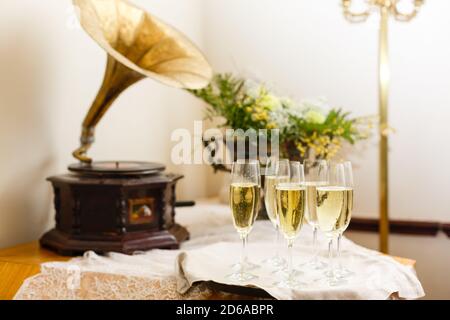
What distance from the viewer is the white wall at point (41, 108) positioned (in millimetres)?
1781

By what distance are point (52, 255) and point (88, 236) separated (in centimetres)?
12

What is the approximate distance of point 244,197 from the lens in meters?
1.27

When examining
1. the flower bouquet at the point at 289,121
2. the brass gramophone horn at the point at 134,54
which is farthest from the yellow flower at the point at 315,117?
the brass gramophone horn at the point at 134,54

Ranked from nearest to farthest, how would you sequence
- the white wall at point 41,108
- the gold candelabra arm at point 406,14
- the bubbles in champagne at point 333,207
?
the bubbles in champagne at point 333,207
the white wall at point 41,108
the gold candelabra arm at point 406,14

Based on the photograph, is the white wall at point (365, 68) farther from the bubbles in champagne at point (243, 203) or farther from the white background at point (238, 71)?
the bubbles in champagne at point (243, 203)

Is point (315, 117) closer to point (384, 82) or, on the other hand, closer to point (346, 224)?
point (384, 82)

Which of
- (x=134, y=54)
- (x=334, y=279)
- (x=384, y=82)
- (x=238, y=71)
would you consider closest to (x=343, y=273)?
(x=334, y=279)

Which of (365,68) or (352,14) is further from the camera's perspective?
(365,68)

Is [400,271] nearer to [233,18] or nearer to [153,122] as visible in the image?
[153,122]

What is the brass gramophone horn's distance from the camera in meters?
1.75

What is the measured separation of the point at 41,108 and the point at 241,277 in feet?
3.36

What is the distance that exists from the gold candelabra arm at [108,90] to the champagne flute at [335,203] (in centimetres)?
76

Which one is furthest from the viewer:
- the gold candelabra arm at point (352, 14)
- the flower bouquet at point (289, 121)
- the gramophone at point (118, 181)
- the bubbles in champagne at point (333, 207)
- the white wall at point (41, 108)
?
the gold candelabra arm at point (352, 14)

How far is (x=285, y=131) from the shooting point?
1.98 metres
